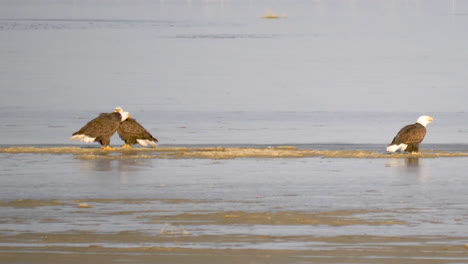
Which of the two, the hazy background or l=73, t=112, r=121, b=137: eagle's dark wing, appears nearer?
l=73, t=112, r=121, b=137: eagle's dark wing

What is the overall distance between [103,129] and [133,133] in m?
0.49

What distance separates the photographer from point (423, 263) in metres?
9.53

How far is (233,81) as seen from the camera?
33188mm

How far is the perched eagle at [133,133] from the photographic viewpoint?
18000 millimetres

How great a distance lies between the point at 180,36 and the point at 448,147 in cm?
3827

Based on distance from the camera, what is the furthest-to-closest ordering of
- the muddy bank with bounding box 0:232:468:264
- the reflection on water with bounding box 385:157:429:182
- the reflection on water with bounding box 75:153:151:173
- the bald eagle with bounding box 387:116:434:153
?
the bald eagle with bounding box 387:116:434:153, the reflection on water with bounding box 75:153:151:173, the reflection on water with bounding box 385:157:429:182, the muddy bank with bounding box 0:232:468:264

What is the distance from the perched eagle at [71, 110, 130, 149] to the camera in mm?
17812

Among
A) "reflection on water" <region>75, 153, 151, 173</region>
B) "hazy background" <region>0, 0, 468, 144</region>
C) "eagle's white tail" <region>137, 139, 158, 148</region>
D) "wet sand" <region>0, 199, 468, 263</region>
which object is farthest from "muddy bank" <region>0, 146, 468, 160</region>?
"wet sand" <region>0, 199, 468, 263</region>

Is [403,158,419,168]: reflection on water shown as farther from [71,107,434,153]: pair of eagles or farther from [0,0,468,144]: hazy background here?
[0,0,468,144]: hazy background

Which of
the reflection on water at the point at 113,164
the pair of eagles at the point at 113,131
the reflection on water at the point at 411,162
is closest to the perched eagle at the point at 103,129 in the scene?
the pair of eagles at the point at 113,131

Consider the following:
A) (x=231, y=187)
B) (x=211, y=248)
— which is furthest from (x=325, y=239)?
(x=231, y=187)

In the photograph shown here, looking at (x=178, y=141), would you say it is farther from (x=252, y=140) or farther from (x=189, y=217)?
(x=189, y=217)

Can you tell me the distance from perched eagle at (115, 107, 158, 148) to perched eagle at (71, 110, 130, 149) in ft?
0.42

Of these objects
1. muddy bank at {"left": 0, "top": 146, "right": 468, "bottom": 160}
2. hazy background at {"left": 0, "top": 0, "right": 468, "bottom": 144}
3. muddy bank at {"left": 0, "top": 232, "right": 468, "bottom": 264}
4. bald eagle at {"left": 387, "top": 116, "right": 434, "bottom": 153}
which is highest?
hazy background at {"left": 0, "top": 0, "right": 468, "bottom": 144}
